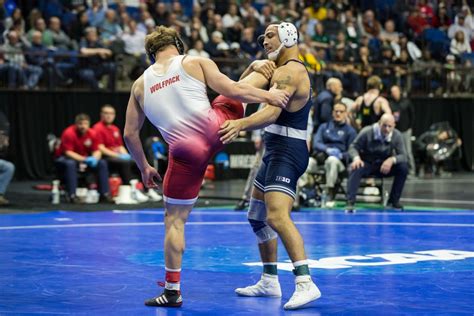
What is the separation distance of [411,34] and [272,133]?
17.5 meters

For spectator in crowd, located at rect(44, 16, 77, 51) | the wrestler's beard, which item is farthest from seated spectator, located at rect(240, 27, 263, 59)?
the wrestler's beard

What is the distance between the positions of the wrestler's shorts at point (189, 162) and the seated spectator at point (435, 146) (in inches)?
542

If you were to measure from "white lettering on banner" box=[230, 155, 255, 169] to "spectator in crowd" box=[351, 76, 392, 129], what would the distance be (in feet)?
11.6

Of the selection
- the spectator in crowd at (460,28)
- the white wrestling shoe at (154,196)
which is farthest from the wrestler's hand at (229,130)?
the spectator in crowd at (460,28)

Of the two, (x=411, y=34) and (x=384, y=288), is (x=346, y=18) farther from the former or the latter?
(x=384, y=288)

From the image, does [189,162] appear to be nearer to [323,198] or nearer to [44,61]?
[323,198]

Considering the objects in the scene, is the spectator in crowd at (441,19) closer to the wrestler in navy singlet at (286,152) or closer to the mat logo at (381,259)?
the mat logo at (381,259)

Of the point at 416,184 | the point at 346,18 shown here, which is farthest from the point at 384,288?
the point at 346,18

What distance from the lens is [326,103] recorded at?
592 inches

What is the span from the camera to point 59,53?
1733 cm

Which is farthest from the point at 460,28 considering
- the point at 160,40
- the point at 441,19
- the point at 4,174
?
the point at 160,40

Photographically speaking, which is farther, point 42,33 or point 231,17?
point 231,17

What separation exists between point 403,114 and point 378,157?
5619mm

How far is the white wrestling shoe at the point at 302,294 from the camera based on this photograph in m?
6.48
